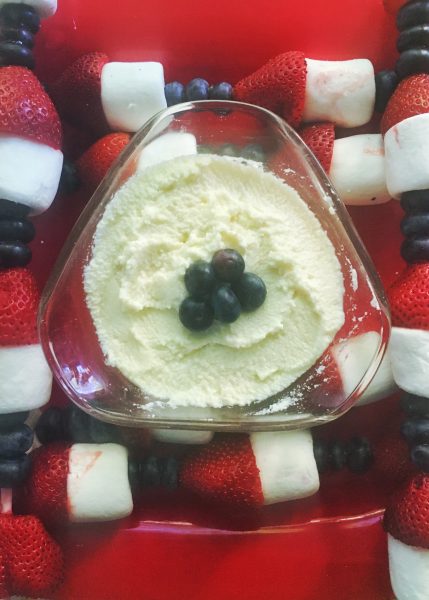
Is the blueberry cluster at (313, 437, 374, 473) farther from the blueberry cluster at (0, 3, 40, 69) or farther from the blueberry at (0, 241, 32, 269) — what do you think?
the blueberry cluster at (0, 3, 40, 69)

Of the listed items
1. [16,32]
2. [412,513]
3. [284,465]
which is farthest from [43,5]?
Result: [412,513]

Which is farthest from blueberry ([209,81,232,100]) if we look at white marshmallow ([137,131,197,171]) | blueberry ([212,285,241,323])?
blueberry ([212,285,241,323])

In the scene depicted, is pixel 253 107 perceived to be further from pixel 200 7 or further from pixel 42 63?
pixel 42 63

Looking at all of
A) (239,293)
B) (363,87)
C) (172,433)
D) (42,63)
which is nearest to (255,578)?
(172,433)

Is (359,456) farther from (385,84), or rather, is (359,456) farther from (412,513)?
(385,84)

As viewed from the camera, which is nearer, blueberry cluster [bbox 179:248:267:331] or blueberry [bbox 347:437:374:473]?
blueberry cluster [bbox 179:248:267:331]
